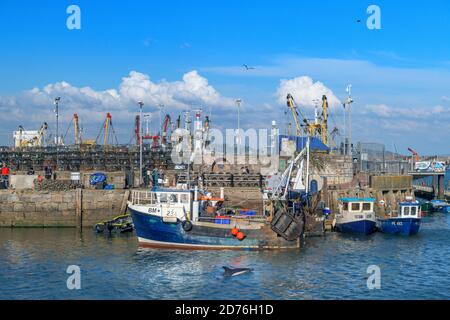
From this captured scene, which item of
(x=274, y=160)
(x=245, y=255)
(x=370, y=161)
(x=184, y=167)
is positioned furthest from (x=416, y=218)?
(x=370, y=161)

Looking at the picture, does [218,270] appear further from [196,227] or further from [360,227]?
[360,227]

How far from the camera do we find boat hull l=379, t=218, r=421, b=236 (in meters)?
51.3

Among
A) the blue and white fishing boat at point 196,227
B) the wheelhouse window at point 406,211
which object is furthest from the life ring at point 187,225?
the wheelhouse window at point 406,211

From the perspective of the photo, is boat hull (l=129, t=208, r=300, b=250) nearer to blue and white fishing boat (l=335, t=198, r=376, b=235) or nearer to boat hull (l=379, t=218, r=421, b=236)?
blue and white fishing boat (l=335, t=198, r=376, b=235)

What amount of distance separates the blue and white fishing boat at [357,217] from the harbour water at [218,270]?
2.52 metres

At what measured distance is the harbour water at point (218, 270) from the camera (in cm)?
3094

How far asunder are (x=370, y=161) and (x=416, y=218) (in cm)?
3862

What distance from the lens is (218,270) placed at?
117 ft

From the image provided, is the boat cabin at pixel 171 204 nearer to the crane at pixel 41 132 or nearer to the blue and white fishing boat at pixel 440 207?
the blue and white fishing boat at pixel 440 207

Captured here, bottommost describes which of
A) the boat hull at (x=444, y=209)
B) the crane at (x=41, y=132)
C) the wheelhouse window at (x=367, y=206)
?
the boat hull at (x=444, y=209)

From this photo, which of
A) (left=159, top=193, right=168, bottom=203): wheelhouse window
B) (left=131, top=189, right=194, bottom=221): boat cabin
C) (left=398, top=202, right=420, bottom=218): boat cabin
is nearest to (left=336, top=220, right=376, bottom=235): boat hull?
(left=398, top=202, right=420, bottom=218): boat cabin

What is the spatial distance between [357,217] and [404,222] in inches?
158

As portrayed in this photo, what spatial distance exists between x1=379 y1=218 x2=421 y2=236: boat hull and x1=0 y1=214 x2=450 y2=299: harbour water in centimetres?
194

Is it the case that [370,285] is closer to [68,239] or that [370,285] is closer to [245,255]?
[245,255]
